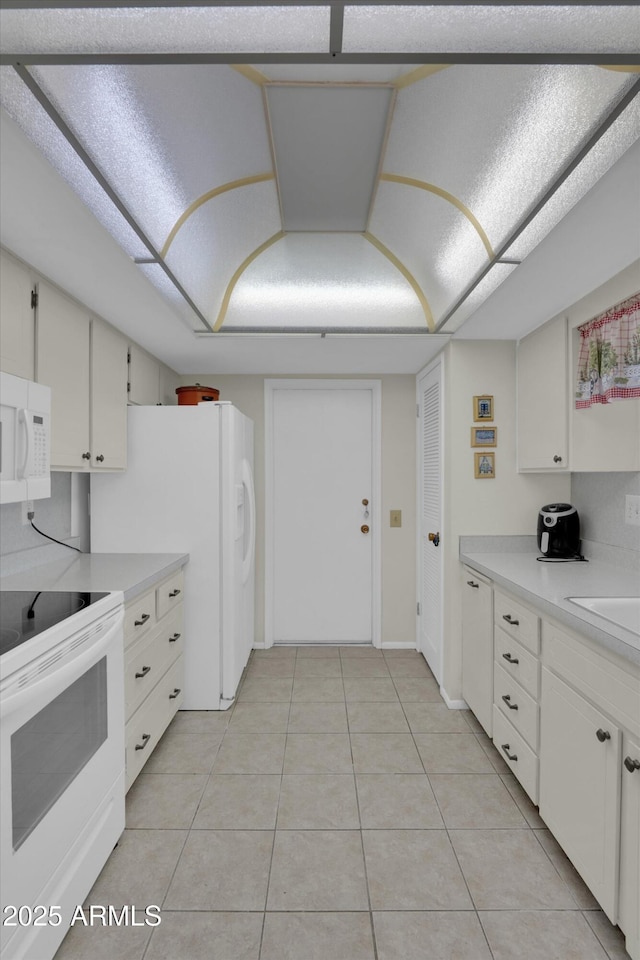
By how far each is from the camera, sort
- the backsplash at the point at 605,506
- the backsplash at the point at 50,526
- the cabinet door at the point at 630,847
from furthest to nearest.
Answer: the backsplash at the point at 605,506, the backsplash at the point at 50,526, the cabinet door at the point at 630,847

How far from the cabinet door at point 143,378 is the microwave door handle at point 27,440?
4.07ft

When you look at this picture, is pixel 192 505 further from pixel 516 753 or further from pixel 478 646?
pixel 516 753

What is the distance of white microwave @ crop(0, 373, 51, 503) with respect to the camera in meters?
1.63

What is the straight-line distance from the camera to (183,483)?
2.92 metres

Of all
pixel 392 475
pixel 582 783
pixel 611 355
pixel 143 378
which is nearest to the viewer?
pixel 582 783

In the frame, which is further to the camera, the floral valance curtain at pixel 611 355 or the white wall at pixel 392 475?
the white wall at pixel 392 475

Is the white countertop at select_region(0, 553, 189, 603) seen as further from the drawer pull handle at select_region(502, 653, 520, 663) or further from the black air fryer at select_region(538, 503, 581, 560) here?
the black air fryer at select_region(538, 503, 581, 560)

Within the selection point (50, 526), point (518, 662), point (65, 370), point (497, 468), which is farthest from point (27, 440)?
point (497, 468)

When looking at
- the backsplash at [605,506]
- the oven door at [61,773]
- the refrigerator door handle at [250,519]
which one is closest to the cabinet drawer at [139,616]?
the oven door at [61,773]

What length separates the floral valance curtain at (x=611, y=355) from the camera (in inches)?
76.6

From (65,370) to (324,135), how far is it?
1364 millimetres

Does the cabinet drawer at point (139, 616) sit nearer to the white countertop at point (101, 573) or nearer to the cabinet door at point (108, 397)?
the white countertop at point (101, 573)

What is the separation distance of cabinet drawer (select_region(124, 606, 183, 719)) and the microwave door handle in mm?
810

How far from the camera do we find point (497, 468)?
2.96m
